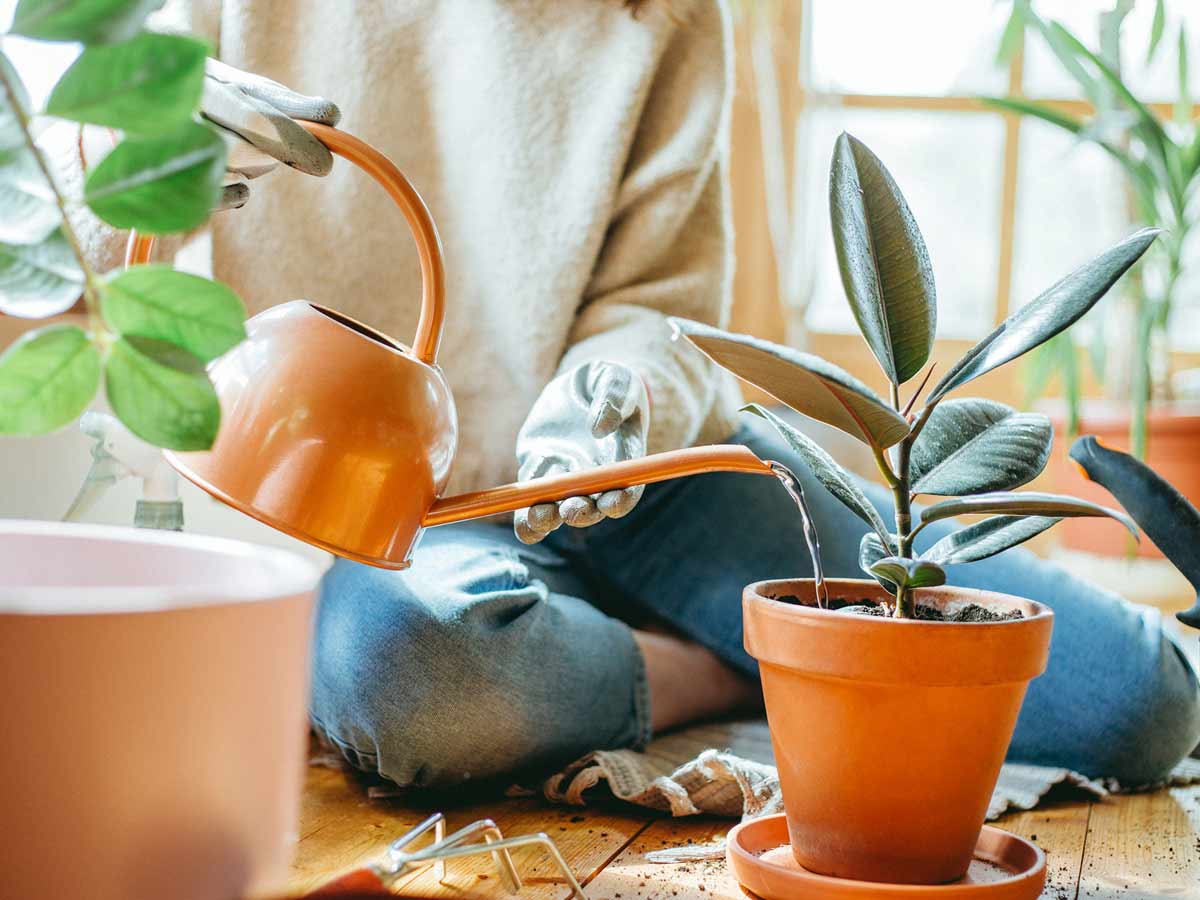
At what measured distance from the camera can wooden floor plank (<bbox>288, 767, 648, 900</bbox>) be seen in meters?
0.75

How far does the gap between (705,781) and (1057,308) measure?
0.49 m

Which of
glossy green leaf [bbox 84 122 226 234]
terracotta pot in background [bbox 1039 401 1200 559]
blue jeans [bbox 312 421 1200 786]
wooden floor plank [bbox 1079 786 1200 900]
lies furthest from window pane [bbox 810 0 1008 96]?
glossy green leaf [bbox 84 122 226 234]

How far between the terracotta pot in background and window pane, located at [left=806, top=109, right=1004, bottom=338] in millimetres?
658

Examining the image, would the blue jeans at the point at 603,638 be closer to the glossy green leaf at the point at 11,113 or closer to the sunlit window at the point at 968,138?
the glossy green leaf at the point at 11,113

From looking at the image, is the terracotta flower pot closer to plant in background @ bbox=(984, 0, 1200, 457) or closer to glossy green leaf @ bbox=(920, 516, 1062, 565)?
glossy green leaf @ bbox=(920, 516, 1062, 565)

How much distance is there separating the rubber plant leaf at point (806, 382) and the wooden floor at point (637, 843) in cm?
33

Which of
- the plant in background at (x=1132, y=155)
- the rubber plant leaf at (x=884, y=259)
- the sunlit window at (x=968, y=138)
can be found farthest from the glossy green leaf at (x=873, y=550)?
the sunlit window at (x=968, y=138)

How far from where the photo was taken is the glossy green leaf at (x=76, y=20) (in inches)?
14.1

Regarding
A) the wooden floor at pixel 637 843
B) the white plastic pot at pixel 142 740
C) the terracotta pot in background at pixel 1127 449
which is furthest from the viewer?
the terracotta pot in background at pixel 1127 449

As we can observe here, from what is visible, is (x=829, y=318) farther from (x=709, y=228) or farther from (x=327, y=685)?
(x=327, y=685)

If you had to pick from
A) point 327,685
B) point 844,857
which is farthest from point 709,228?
point 844,857

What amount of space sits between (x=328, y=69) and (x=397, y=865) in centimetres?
93

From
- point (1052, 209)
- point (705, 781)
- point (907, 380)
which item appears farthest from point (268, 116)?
point (1052, 209)

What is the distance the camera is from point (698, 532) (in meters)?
1.24
